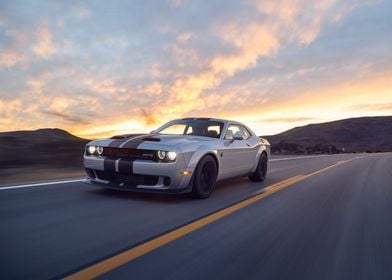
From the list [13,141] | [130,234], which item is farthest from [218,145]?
[13,141]

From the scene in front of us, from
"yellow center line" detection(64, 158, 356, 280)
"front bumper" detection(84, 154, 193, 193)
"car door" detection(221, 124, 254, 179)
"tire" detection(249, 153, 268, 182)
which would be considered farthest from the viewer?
"tire" detection(249, 153, 268, 182)

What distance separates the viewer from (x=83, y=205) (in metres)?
4.99

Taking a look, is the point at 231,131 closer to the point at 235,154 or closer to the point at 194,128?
the point at 235,154

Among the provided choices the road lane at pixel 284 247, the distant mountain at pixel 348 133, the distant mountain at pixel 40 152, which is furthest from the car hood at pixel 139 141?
the distant mountain at pixel 348 133

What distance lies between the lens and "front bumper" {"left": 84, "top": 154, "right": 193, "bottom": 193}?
5.29 metres

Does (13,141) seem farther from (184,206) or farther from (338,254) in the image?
(338,254)

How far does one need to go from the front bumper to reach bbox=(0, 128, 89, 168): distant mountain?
17.8 ft

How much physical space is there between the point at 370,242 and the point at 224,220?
1.55 metres

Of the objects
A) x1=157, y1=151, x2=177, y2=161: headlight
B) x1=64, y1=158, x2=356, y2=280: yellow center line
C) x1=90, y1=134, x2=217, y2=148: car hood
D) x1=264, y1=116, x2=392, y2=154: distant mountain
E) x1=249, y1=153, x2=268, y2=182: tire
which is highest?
x1=264, y1=116, x2=392, y2=154: distant mountain

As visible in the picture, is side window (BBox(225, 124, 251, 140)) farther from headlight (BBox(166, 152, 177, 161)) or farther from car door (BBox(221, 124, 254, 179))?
headlight (BBox(166, 152, 177, 161))

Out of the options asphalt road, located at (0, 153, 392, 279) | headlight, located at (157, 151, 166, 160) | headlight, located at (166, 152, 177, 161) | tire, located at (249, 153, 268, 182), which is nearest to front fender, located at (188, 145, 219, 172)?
headlight, located at (166, 152, 177, 161)

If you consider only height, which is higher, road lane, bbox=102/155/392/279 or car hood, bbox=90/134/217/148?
car hood, bbox=90/134/217/148

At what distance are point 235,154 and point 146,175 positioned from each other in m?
2.26

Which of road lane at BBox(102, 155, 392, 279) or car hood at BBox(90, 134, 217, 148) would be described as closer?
road lane at BBox(102, 155, 392, 279)
